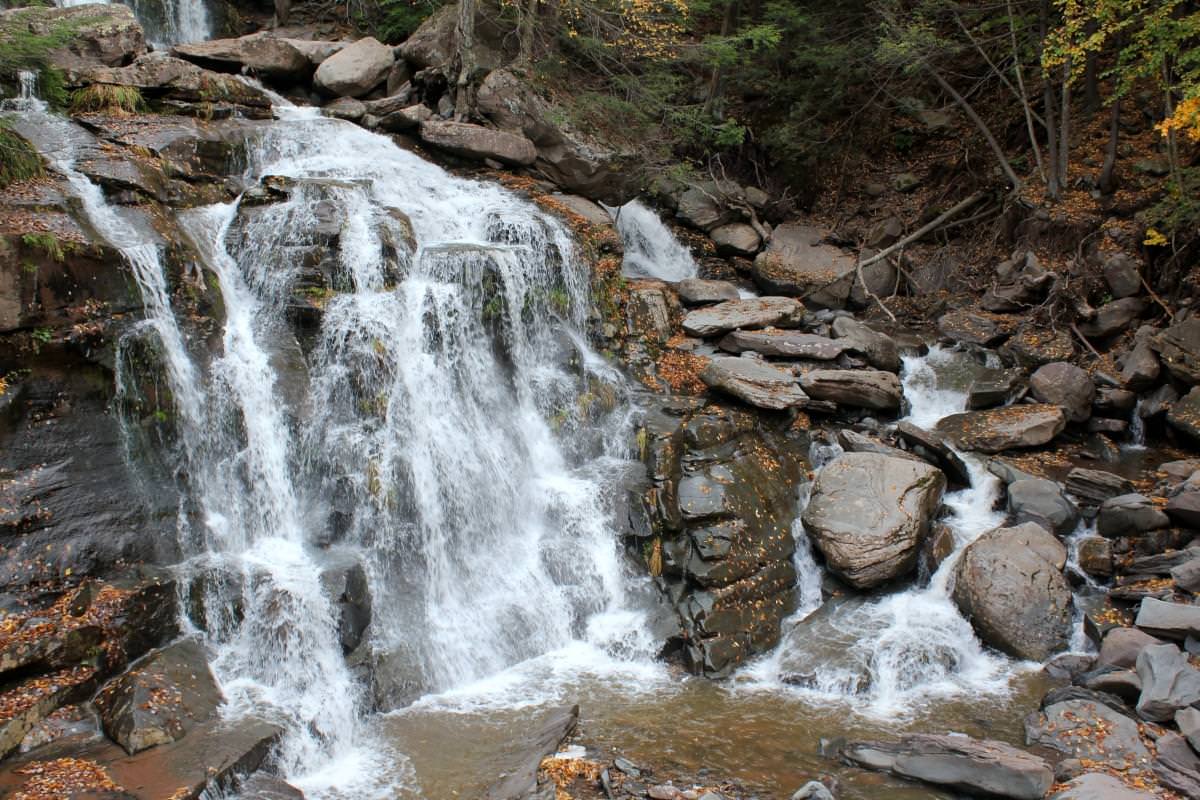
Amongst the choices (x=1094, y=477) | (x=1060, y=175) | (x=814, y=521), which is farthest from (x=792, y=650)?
(x=1060, y=175)

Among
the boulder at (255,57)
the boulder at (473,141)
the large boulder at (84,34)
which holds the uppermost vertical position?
the boulder at (255,57)

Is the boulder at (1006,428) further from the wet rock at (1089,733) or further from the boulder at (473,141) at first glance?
the boulder at (473,141)

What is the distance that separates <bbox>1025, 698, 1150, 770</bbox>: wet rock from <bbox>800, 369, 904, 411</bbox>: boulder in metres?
5.47

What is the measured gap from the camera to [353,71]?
54.0 ft

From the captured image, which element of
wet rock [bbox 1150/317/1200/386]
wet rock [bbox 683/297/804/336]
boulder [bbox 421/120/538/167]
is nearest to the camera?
wet rock [bbox 1150/317/1200/386]

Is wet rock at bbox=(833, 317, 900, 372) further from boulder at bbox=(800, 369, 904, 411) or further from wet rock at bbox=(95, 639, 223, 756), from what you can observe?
wet rock at bbox=(95, 639, 223, 756)

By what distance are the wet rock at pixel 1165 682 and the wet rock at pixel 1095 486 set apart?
3082 millimetres

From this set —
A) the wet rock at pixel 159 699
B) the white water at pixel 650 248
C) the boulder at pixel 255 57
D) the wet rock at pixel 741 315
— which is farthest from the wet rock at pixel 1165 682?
the boulder at pixel 255 57

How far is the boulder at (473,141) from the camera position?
49.3ft

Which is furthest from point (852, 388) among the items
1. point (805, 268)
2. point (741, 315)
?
point (805, 268)

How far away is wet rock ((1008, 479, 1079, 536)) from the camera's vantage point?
9.52 m

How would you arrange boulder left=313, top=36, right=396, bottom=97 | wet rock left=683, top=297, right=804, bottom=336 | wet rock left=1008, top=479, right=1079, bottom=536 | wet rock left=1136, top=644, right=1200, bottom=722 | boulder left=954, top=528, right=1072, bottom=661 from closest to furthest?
wet rock left=1136, top=644, right=1200, bottom=722
boulder left=954, top=528, right=1072, bottom=661
wet rock left=1008, top=479, right=1079, bottom=536
wet rock left=683, top=297, right=804, bottom=336
boulder left=313, top=36, right=396, bottom=97

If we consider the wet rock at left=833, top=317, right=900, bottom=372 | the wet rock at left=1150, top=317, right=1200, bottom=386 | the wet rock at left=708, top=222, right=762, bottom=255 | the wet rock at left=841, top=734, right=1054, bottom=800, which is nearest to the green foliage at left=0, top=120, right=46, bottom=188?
the wet rock at left=841, top=734, right=1054, bottom=800

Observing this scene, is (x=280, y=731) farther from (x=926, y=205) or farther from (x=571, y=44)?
(x=926, y=205)
